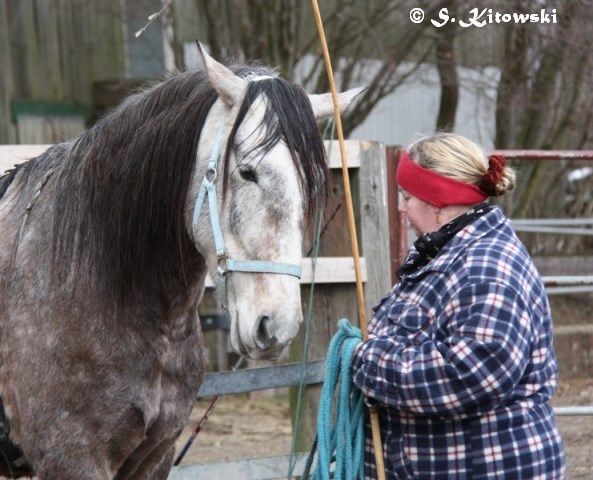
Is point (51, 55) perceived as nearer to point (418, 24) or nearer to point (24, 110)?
point (24, 110)

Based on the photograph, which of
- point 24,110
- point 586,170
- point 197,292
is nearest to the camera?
point 197,292

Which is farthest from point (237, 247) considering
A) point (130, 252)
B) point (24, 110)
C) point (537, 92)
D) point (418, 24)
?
point (24, 110)

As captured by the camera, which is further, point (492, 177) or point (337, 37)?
point (337, 37)

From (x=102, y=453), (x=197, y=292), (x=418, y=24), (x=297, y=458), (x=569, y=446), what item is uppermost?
(x=418, y=24)

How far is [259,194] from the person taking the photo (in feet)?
9.10

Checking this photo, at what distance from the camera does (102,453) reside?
120 inches

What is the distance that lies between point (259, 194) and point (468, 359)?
736mm

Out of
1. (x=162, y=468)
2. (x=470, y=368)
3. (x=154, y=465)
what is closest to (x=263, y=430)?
(x=162, y=468)

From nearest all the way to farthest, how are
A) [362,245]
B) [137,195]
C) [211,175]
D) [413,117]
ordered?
[211,175], [137,195], [362,245], [413,117]

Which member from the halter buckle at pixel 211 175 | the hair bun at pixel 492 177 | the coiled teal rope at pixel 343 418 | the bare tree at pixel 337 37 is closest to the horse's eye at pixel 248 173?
the halter buckle at pixel 211 175

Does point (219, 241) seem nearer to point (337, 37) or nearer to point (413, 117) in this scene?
point (337, 37)

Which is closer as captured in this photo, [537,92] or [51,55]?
[537,92]

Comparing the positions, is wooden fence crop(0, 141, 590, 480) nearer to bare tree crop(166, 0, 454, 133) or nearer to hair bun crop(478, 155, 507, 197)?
hair bun crop(478, 155, 507, 197)

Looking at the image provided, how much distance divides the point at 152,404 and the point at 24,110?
844 centimetres
